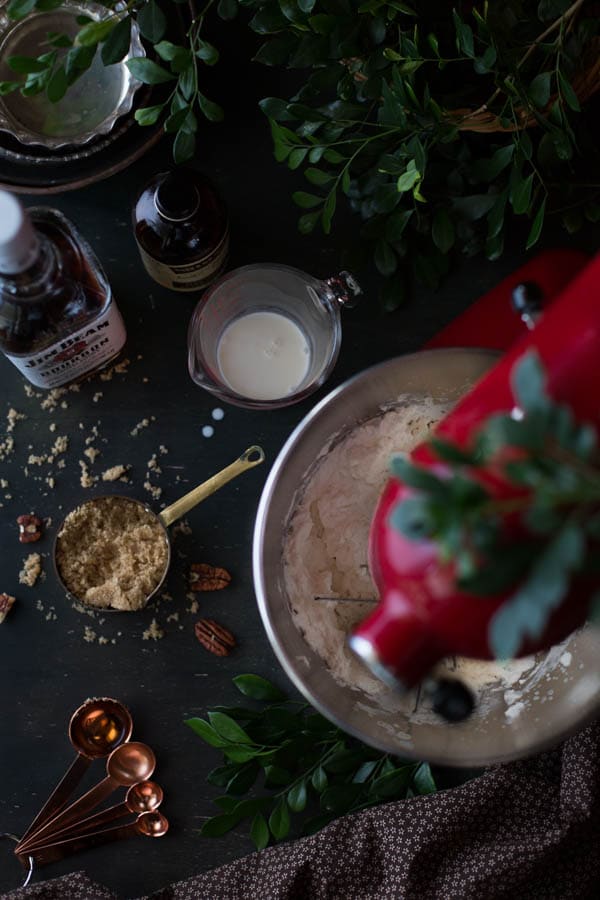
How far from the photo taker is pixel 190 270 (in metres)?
1.17

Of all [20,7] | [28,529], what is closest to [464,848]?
[28,529]

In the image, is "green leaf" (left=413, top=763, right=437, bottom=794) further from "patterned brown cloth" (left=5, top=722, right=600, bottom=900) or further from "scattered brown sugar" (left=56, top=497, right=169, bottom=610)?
"scattered brown sugar" (left=56, top=497, right=169, bottom=610)

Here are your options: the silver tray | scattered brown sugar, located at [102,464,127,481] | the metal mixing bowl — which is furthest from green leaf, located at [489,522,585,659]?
the silver tray

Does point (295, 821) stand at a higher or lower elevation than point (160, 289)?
lower

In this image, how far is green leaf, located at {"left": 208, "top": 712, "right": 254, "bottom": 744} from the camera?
1.12m

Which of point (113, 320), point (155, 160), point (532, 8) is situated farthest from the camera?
point (155, 160)

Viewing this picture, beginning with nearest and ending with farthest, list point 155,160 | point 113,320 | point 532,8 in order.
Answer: point 532,8, point 113,320, point 155,160

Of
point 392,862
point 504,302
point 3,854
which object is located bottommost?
point 3,854

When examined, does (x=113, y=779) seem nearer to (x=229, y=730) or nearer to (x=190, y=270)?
(x=229, y=730)

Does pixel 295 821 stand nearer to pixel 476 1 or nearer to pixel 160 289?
pixel 160 289

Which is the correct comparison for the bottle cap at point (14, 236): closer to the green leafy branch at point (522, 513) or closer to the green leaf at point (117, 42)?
the green leaf at point (117, 42)

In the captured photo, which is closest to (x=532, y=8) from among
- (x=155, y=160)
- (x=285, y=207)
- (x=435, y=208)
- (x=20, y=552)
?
(x=435, y=208)

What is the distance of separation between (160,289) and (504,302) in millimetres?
436

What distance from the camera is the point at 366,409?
104 centimetres
